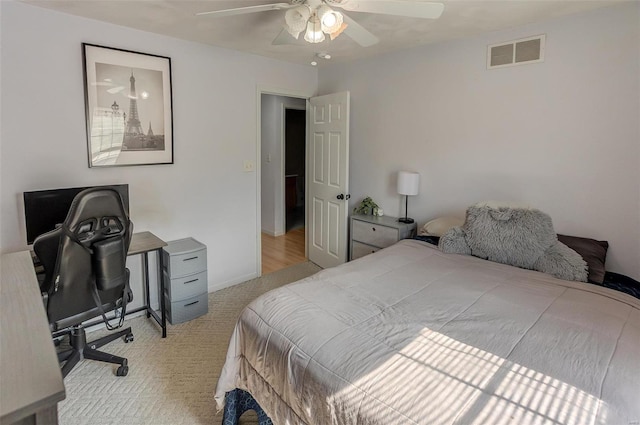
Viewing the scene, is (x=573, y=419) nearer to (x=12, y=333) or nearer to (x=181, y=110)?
(x=12, y=333)

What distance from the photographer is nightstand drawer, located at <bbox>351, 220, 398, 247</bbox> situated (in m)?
3.40

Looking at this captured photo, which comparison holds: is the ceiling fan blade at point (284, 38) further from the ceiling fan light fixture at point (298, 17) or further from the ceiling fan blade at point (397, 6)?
the ceiling fan blade at point (397, 6)

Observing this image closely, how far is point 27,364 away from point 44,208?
189 cm

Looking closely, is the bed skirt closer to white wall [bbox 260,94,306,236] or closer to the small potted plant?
the small potted plant

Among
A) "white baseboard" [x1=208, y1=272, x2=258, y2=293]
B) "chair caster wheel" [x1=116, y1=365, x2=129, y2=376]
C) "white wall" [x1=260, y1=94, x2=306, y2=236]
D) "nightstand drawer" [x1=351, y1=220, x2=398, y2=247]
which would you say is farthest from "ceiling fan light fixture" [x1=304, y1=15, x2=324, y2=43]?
"white wall" [x1=260, y1=94, x2=306, y2=236]

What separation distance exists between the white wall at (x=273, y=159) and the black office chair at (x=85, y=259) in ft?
11.4

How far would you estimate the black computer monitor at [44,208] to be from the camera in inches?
90.7

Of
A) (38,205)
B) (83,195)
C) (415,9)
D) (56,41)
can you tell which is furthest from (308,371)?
(56,41)

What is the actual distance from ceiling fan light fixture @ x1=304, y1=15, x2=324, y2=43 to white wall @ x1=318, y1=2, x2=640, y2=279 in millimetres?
1756

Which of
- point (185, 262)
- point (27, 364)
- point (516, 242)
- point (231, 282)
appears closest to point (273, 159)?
point (231, 282)

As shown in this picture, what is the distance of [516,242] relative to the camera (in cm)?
239

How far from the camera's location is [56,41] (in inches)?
98.3

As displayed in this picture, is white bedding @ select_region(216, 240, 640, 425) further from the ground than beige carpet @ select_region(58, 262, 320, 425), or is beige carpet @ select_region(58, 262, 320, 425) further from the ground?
white bedding @ select_region(216, 240, 640, 425)

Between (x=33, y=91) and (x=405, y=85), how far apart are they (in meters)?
3.04
